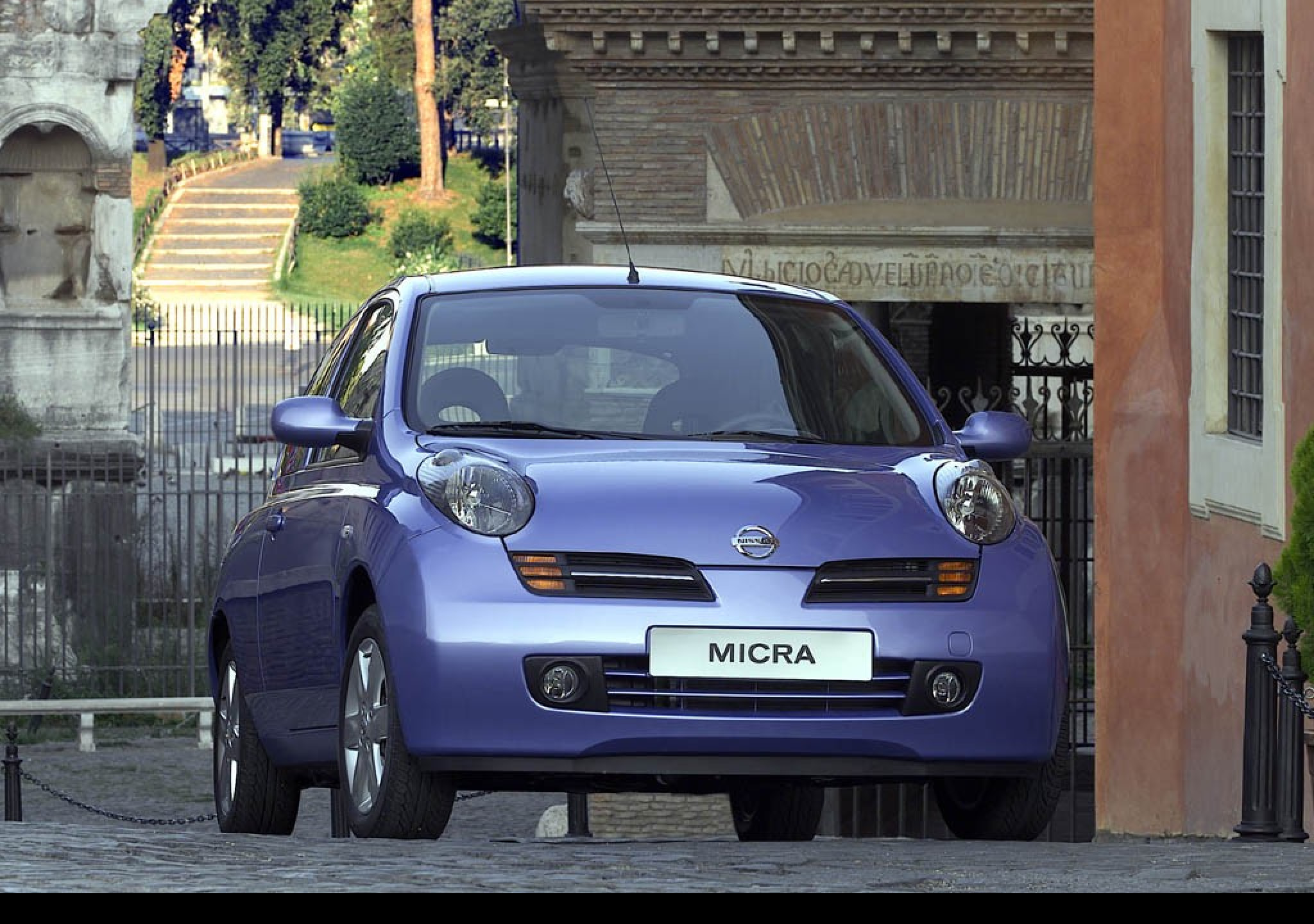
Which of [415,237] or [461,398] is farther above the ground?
[415,237]

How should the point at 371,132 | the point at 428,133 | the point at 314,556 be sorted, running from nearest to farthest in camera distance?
the point at 314,556 < the point at 371,132 < the point at 428,133

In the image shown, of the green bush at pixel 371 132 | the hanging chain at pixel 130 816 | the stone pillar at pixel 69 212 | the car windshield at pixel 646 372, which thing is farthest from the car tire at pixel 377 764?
the green bush at pixel 371 132

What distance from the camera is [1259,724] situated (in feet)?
33.4

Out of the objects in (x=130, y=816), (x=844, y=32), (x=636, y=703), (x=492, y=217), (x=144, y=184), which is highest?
(x=144, y=184)

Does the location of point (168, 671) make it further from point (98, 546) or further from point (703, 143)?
point (703, 143)

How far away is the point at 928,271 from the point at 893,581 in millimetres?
14746

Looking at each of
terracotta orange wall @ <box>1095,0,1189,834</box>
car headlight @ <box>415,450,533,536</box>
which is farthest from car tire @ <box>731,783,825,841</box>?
terracotta orange wall @ <box>1095,0,1189,834</box>

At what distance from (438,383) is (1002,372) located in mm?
18510

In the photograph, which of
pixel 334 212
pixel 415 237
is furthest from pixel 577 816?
pixel 334 212

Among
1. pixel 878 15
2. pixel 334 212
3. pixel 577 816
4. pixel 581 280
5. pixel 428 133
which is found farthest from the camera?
pixel 428 133

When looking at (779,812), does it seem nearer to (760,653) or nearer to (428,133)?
(760,653)

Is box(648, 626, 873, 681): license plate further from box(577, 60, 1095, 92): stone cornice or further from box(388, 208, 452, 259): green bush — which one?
box(388, 208, 452, 259): green bush

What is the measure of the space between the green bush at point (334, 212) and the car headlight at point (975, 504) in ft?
251

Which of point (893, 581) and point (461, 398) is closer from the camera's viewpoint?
point (893, 581)
